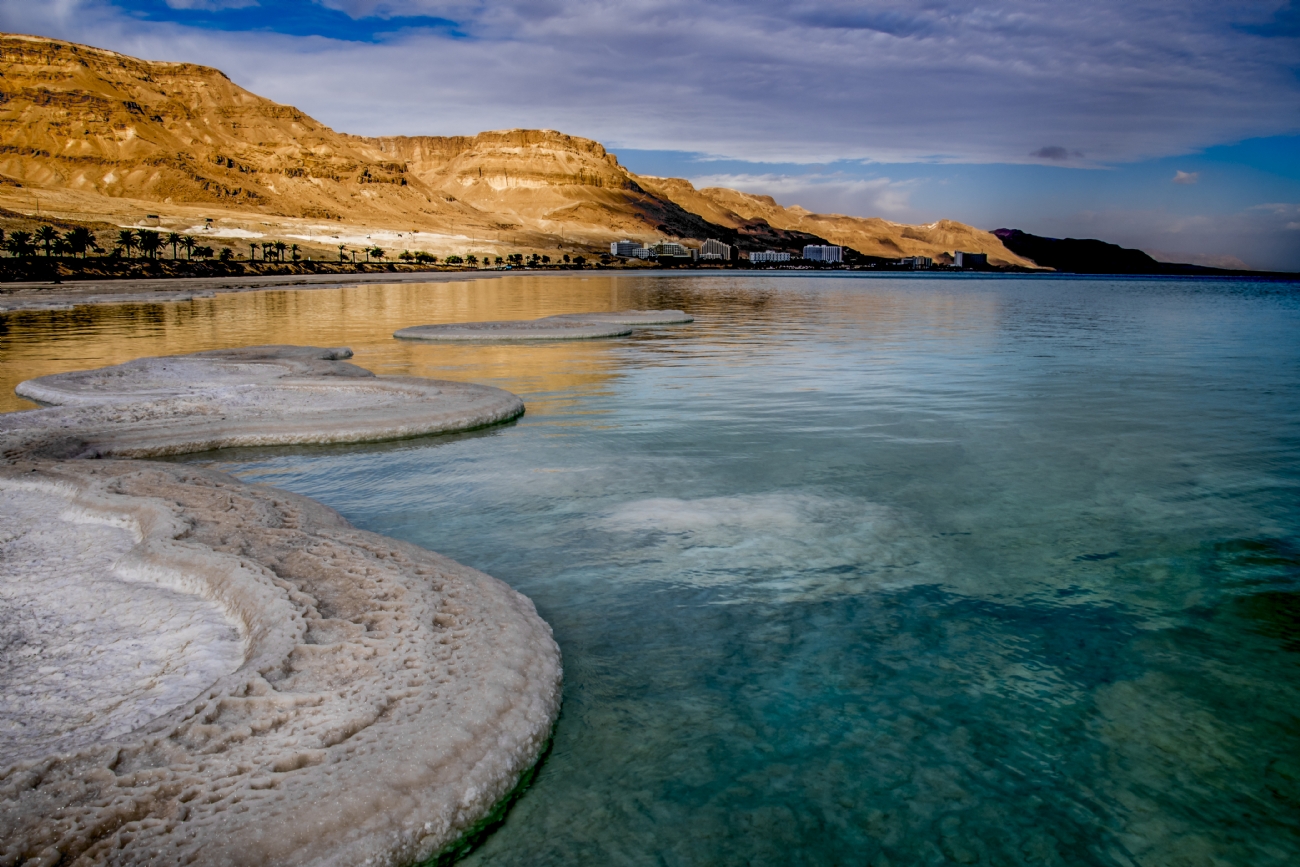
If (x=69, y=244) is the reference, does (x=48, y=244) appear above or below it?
below

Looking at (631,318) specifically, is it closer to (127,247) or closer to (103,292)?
(103,292)

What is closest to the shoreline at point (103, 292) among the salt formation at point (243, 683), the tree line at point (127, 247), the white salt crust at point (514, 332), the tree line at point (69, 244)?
the tree line at point (69, 244)

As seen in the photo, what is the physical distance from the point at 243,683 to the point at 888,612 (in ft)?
13.6

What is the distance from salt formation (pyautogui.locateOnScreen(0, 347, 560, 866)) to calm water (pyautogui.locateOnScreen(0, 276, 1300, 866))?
0.42 m

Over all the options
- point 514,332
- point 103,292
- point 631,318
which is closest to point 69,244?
point 103,292

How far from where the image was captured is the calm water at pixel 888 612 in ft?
12.9

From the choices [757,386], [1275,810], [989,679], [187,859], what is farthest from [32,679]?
[757,386]

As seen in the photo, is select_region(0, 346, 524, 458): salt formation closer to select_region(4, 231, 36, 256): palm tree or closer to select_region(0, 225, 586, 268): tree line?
select_region(0, 225, 586, 268): tree line

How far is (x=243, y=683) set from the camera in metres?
4.45

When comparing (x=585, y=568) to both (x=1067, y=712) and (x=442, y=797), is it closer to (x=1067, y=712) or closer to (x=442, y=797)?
(x=442, y=797)

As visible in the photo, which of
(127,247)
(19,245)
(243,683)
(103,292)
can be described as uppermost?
(127,247)

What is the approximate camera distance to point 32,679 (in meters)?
4.62

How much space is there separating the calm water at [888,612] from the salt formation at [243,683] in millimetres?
416

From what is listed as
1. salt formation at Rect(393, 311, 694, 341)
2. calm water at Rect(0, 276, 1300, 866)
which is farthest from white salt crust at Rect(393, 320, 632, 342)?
calm water at Rect(0, 276, 1300, 866)
